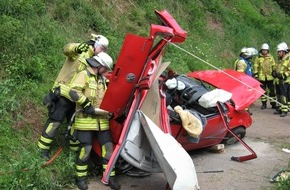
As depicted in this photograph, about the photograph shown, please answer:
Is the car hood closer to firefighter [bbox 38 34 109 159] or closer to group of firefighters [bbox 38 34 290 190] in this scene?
group of firefighters [bbox 38 34 290 190]

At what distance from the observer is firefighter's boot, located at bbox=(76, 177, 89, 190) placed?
5.75 m

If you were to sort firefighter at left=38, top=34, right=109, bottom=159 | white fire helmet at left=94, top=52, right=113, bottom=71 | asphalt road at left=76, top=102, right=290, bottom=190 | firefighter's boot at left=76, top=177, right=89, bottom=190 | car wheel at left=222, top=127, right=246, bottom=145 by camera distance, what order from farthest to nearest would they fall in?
car wheel at left=222, top=127, right=246, bottom=145
asphalt road at left=76, top=102, right=290, bottom=190
firefighter at left=38, top=34, right=109, bottom=159
white fire helmet at left=94, top=52, right=113, bottom=71
firefighter's boot at left=76, top=177, right=89, bottom=190

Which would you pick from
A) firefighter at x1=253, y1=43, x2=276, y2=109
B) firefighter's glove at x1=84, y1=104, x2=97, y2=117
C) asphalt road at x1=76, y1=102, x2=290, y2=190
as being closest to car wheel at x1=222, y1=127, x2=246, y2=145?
asphalt road at x1=76, y1=102, x2=290, y2=190

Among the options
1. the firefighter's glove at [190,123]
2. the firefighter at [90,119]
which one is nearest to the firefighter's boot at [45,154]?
the firefighter at [90,119]

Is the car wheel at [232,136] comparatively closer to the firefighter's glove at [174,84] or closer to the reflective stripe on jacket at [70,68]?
the firefighter's glove at [174,84]

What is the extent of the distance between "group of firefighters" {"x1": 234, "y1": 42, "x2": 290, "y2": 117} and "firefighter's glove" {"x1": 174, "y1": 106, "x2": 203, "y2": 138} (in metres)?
4.52

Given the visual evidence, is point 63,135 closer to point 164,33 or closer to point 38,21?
point 164,33

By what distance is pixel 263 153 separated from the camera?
786 centimetres

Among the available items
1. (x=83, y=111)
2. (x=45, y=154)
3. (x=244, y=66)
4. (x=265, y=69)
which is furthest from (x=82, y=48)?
(x=265, y=69)

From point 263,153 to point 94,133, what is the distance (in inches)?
128

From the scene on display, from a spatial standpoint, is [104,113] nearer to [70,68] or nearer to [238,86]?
[70,68]

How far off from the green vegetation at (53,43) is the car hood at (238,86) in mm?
2370

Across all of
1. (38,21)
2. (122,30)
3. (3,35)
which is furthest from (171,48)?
(3,35)

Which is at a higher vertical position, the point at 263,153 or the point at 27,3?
the point at 27,3
